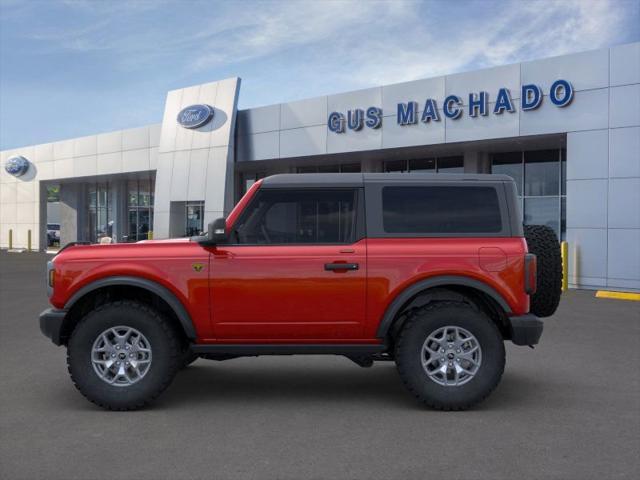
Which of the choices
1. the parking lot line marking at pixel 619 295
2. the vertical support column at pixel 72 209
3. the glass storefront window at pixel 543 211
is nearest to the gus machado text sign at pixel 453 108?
the glass storefront window at pixel 543 211

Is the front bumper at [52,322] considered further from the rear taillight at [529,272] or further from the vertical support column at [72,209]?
the vertical support column at [72,209]

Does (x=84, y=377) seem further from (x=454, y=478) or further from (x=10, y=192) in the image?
(x=10, y=192)

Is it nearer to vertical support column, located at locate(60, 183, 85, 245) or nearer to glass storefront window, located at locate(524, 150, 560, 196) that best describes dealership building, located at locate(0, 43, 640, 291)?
glass storefront window, located at locate(524, 150, 560, 196)

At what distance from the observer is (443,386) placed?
5.41m

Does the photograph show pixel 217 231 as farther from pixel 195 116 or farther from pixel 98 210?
pixel 98 210

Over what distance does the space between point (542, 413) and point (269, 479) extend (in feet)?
8.61

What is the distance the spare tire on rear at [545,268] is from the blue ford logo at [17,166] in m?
40.2

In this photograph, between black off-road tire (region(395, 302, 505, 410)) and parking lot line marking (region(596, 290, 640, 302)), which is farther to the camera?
parking lot line marking (region(596, 290, 640, 302))

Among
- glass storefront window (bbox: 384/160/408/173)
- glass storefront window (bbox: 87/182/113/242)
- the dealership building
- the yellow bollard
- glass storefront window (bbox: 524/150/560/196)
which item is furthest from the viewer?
glass storefront window (bbox: 87/182/113/242)

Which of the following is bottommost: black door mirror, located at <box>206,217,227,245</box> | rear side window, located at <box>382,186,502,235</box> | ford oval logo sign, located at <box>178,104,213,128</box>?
black door mirror, located at <box>206,217,227,245</box>

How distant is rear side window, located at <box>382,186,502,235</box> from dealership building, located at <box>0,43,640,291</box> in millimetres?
5443

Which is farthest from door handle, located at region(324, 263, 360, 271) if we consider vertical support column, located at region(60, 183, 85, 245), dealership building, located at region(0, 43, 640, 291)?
vertical support column, located at region(60, 183, 85, 245)

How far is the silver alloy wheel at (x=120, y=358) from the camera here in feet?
17.8

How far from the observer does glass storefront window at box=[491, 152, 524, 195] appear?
2175 centimetres
